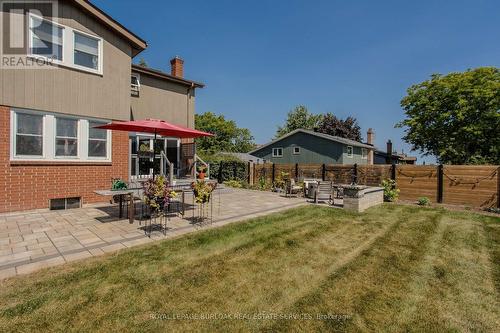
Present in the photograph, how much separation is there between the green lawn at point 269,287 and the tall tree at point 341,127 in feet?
131

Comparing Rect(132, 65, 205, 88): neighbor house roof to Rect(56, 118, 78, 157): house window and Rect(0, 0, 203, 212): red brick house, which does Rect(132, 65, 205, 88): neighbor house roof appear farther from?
Rect(56, 118, 78, 157): house window

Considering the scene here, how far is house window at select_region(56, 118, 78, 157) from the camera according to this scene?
911 cm

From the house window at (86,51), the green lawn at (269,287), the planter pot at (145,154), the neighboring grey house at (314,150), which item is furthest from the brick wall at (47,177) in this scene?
the neighboring grey house at (314,150)

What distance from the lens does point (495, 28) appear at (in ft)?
42.6

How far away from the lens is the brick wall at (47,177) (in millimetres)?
7980

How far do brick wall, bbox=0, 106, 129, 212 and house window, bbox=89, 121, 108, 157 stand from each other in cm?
33

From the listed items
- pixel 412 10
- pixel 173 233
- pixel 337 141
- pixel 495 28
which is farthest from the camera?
pixel 337 141

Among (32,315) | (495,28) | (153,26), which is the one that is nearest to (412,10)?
(495,28)

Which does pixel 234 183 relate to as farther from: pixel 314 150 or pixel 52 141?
pixel 314 150

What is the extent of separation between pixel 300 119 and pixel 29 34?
53.1m

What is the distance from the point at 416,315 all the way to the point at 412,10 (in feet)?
42.4

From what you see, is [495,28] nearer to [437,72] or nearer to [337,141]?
[337,141]

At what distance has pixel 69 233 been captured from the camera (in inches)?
241

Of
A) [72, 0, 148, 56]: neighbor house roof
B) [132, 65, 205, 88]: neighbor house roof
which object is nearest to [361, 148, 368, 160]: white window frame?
[132, 65, 205, 88]: neighbor house roof
